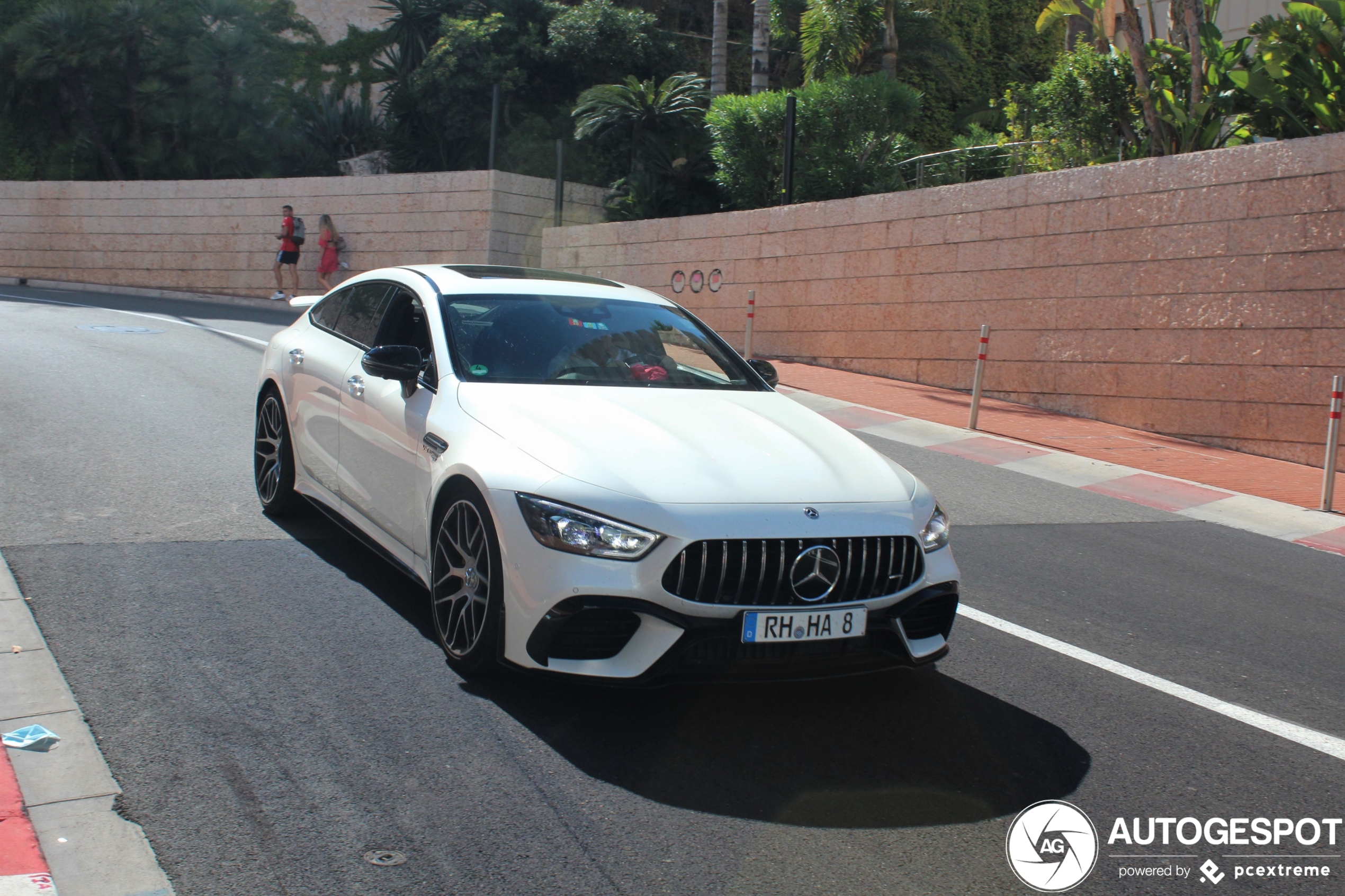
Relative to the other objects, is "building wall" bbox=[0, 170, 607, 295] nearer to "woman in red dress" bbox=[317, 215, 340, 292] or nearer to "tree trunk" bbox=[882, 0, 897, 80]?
"woman in red dress" bbox=[317, 215, 340, 292]

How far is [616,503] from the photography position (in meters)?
3.93

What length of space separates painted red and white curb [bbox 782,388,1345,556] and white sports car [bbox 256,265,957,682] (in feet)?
16.5

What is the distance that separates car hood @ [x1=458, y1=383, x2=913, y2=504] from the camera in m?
4.06

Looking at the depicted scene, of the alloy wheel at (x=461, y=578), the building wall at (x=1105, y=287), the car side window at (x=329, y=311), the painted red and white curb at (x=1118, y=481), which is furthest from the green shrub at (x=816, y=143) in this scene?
the alloy wheel at (x=461, y=578)

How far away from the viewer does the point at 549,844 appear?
3283 mm

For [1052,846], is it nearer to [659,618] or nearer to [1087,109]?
[659,618]

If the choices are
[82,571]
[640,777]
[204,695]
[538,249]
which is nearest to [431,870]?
[640,777]

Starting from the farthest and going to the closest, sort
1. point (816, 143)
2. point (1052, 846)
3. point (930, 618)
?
1. point (816, 143)
2. point (930, 618)
3. point (1052, 846)

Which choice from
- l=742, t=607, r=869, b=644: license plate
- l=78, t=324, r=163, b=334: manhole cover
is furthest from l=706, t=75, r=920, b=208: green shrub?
l=742, t=607, r=869, b=644: license plate

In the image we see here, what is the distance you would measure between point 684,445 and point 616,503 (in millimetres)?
510

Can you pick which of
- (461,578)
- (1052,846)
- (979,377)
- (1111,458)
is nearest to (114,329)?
(979,377)

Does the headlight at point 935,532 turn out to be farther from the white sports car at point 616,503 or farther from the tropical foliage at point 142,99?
the tropical foliage at point 142,99

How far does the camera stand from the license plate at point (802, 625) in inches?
152

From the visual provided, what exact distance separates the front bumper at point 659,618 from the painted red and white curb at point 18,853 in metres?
1.50
